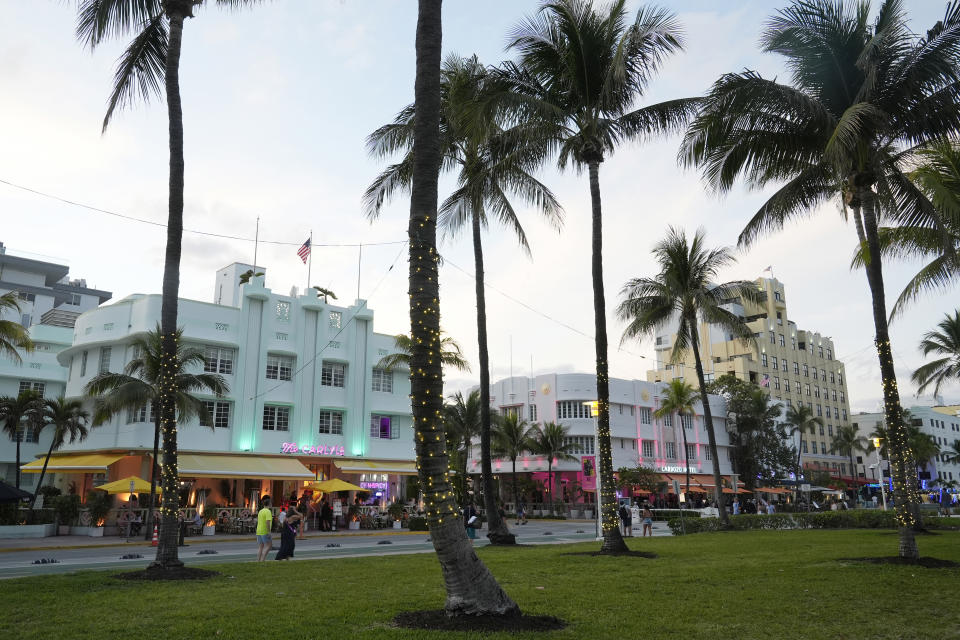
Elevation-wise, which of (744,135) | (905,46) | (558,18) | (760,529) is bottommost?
(760,529)

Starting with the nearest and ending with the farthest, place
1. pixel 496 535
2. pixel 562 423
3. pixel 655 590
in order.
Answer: pixel 655 590 → pixel 496 535 → pixel 562 423

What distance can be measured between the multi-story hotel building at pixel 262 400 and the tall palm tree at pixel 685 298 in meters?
17.7

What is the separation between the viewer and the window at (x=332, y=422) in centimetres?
4188

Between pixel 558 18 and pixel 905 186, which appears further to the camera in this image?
pixel 558 18

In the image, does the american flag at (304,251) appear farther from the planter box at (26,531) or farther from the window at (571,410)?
the window at (571,410)

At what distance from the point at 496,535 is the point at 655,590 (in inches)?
516

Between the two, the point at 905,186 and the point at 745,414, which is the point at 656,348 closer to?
the point at 745,414

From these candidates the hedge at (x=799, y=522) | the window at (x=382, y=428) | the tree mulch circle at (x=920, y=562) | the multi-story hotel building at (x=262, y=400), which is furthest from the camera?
the window at (x=382, y=428)

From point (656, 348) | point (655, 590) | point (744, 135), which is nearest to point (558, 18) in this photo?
point (744, 135)

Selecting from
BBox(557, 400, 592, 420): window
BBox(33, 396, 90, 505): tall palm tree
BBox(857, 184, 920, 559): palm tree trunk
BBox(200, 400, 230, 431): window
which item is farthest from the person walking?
BBox(557, 400, 592, 420): window

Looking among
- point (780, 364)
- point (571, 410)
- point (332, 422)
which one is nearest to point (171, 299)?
point (332, 422)

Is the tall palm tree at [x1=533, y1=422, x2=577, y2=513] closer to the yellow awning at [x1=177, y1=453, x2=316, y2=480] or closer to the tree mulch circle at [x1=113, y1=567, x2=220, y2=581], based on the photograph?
the yellow awning at [x1=177, y1=453, x2=316, y2=480]

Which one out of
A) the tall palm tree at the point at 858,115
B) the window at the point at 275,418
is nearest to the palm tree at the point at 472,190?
the tall palm tree at the point at 858,115

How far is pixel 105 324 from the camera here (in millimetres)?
37844
